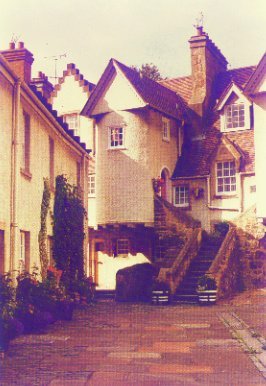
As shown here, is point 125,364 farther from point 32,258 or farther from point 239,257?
point 239,257

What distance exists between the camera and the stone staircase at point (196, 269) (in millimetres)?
20750

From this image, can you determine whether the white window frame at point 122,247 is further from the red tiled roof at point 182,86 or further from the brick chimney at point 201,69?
the red tiled roof at point 182,86

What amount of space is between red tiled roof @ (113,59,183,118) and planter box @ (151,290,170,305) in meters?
9.23

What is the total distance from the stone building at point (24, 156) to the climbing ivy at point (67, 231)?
0.38 metres

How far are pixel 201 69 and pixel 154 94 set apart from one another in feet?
12.8

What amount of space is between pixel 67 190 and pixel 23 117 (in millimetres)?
4438

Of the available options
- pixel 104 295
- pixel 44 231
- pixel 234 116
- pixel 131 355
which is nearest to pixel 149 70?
pixel 234 116

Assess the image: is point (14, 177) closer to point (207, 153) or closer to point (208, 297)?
point (208, 297)

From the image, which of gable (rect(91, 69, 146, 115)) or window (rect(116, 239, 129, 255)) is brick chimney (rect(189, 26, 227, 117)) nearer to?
gable (rect(91, 69, 146, 115))

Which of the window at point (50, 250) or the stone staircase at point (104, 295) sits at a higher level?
the window at point (50, 250)

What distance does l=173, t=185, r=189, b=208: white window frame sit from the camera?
91.2ft

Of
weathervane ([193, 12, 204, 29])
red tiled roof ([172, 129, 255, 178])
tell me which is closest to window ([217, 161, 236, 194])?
red tiled roof ([172, 129, 255, 178])

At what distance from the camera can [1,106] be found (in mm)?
13375

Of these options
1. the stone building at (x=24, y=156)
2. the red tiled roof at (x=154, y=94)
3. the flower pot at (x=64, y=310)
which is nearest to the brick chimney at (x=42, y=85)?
the red tiled roof at (x=154, y=94)
